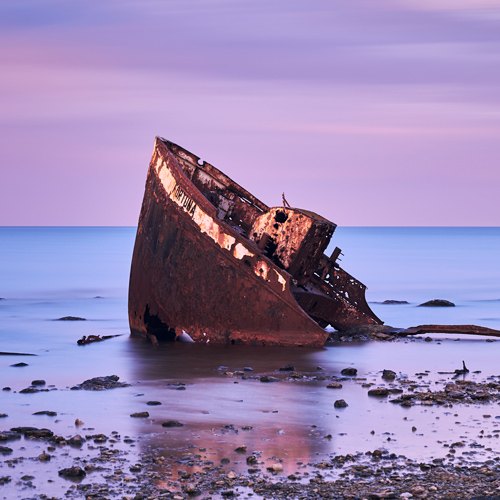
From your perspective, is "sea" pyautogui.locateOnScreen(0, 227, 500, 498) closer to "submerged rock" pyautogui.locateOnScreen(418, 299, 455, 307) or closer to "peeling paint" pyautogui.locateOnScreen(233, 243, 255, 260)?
"peeling paint" pyautogui.locateOnScreen(233, 243, 255, 260)

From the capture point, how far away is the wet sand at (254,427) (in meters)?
5.09

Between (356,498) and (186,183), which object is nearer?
(356,498)

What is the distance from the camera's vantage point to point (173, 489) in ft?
16.3

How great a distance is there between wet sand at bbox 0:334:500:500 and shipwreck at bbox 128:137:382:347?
0.40 m

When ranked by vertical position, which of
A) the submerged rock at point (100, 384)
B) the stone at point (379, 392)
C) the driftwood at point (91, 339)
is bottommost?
the stone at point (379, 392)

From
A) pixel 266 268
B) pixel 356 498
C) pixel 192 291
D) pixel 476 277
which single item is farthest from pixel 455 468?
pixel 476 277

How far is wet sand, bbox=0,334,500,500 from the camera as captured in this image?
200 inches

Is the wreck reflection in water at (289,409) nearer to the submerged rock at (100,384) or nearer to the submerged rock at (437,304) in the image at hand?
the submerged rock at (100,384)

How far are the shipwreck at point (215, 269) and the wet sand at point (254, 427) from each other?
0.40 meters

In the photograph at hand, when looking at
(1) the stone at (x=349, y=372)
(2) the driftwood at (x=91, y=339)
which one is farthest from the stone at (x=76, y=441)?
(2) the driftwood at (x=91, y=339)

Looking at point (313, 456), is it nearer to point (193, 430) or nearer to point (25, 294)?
point (193, 430)

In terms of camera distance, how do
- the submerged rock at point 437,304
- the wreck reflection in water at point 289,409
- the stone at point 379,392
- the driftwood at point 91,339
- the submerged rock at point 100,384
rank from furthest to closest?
1. the submerged rock at point 437,304
2. the driftwood at point 91,339
3. the submerged rock at point 100,384
4. the stone at point 379,392
5. the wreck reflection in water at point 289,409

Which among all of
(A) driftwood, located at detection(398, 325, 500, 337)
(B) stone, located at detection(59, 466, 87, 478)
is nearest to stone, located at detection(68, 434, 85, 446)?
(B) stone, located at detection(59, 466, 87, 478)

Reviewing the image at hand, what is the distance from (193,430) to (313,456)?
44.7 inches
